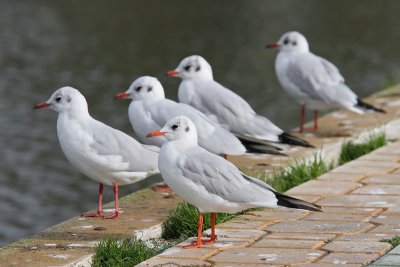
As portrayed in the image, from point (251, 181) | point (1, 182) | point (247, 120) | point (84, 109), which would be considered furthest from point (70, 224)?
point (1, 182)

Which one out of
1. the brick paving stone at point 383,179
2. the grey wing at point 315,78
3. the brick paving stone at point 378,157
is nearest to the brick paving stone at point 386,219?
the brick paving stone at point 383,179

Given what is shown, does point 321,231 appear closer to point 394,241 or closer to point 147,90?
point 394,241

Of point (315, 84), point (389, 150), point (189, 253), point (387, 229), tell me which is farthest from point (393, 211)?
point (315, 84)

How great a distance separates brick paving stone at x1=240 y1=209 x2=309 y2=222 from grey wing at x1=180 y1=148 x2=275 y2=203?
0.47 meters

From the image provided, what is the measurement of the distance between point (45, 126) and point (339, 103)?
16.5 feet

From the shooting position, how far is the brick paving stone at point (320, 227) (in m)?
5.86

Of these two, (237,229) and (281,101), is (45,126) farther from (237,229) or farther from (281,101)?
(237,229)

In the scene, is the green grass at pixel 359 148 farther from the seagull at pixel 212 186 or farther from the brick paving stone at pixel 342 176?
the seagull at pixel 212 186

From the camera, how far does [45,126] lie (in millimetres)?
13453

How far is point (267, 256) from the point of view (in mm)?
5359

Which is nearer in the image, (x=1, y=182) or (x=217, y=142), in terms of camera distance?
(x=217, y=142)

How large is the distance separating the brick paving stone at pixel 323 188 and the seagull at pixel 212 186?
109 centimetres

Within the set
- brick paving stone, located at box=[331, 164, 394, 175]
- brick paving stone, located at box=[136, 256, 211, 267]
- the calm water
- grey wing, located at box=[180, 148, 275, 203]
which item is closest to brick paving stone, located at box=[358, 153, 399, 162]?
brick paving stone, located at box=[331, 164, 394, 175]

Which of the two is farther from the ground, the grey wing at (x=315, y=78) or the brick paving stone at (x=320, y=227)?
the grey wing at (x=315, y=78)
